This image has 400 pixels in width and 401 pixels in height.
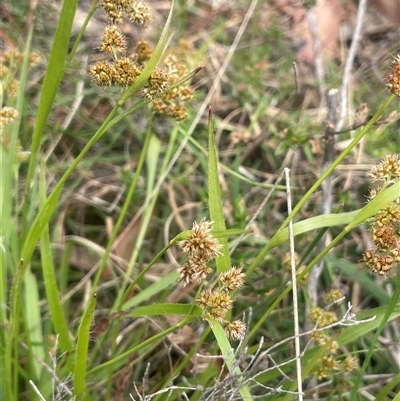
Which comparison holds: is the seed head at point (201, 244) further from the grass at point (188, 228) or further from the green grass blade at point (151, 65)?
the green grass blade at point (151, 65)

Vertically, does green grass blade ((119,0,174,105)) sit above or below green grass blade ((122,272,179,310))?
above

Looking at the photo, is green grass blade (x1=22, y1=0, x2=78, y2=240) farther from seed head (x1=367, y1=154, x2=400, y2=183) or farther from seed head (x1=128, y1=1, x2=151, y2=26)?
seed head (x1=367, y1=154, x2=400, y2=183)

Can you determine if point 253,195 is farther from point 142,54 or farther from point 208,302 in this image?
point 208,302

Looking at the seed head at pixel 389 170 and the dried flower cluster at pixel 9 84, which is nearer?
the seed head at pixel 389 170

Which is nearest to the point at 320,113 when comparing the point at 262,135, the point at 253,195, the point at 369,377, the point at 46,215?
the point at 262,135

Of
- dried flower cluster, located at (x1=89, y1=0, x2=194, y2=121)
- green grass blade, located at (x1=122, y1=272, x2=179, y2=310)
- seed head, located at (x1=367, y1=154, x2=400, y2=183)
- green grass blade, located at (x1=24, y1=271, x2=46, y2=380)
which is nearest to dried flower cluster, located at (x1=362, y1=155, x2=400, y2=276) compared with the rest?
seed head, located at (x1=367, y1=154, x2=400, y2=183)

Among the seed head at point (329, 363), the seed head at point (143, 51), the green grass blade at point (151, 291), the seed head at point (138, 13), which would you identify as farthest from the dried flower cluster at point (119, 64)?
the seed head at point (329, 363)
